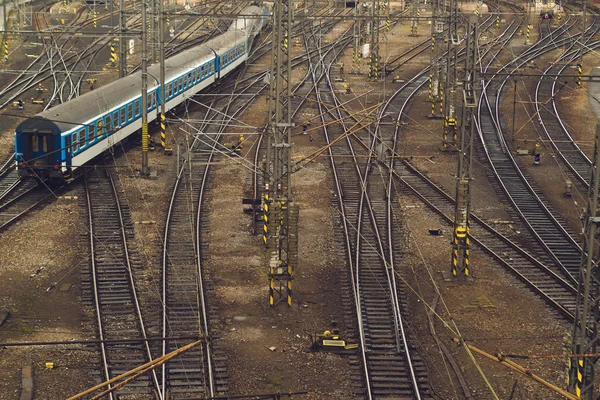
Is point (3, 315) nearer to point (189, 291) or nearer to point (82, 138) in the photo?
point (189, 291)

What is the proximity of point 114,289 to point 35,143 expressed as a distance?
25.9 feet

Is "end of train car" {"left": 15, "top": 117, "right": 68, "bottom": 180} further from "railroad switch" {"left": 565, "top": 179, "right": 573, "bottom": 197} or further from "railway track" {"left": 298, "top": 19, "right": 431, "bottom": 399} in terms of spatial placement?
"railroad switch" {"left": 565, "top": 179, "right": 573, "bottom": 197}

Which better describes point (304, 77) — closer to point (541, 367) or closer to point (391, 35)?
point (391, 35)

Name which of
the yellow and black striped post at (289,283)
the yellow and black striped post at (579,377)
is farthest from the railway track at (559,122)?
the yellow and black striped post at (579,377)

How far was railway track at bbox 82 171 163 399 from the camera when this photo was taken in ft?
60.8

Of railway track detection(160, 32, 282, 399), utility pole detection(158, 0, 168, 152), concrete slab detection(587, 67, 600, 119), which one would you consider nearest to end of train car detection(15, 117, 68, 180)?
railway track detection(160, 32, 282, 399)

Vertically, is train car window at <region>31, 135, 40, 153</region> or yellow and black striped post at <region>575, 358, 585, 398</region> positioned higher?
train car window at <region>31, 135, 40, 153</region>

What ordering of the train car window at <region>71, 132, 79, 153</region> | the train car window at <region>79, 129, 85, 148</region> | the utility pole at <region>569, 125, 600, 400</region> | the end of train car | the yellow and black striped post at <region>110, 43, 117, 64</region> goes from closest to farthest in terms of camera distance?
the utility pole at <region>569, 125, 600, 400</region>, the end of train car, the train car window at <region>71, 132, 79, 153</region>, the train car window at <region>79, 129, 85, 148</region>, the yellow and black striped post at <region>110, 43, 117, 64</region>

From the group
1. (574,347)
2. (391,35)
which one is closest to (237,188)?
(574,347)

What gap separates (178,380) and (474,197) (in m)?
14.5

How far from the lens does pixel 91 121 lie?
30.9 metres

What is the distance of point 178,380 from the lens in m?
18.1

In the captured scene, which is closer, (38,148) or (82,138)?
(38,148)

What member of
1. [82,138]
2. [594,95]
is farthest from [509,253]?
[594,95]
